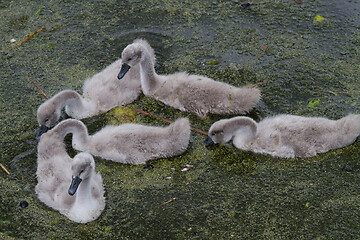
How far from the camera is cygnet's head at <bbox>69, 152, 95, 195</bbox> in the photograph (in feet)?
12.4

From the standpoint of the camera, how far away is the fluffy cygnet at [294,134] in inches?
176

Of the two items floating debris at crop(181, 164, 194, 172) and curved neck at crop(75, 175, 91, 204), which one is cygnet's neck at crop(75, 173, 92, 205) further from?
floating debris at crop(181, 164, 194, 172)

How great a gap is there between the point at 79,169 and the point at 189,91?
1.68 metres

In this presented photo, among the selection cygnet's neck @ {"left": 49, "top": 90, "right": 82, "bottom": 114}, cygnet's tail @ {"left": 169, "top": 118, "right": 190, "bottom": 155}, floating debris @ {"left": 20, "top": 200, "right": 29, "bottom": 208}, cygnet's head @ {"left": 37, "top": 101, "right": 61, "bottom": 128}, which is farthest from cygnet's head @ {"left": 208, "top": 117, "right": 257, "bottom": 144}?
floating debris @ {"left": 20, "top": 200, "right": 29, "bottom": 208}

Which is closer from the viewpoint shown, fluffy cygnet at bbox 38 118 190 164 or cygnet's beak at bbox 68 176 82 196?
cygnet's beak at bbox 68 176 82 196

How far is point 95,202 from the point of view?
13.0ft

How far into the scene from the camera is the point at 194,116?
500 centimetres

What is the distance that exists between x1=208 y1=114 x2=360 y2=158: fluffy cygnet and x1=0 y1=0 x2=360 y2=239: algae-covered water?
11cm

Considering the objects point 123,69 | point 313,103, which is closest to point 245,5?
point 313,103

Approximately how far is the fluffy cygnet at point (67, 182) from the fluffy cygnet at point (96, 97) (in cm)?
33

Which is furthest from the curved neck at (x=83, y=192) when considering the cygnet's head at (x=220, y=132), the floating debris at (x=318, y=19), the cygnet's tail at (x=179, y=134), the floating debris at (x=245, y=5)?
the floating debris at (x=318, y=19)

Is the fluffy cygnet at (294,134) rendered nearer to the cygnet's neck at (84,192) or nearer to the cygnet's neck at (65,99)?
the cygnet's neck at (84,192)

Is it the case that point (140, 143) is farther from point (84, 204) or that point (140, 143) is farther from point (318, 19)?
point (318, 19)

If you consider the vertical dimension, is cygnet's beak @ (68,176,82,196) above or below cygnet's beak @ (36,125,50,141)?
above
